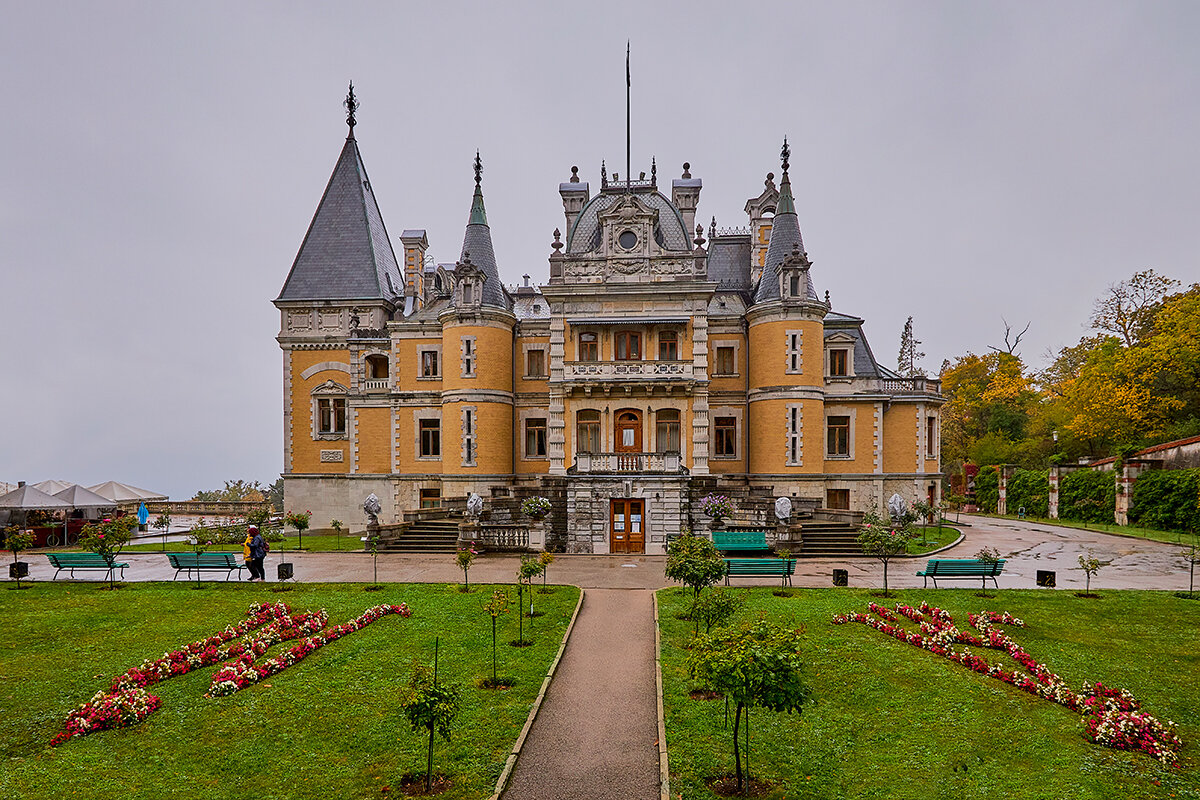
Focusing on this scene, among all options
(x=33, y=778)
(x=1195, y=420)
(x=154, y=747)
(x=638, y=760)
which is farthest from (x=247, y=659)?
(x=1195, y=420)

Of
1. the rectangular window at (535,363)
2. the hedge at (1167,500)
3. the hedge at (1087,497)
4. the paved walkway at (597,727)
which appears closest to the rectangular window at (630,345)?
the rectangular window at (535,363)

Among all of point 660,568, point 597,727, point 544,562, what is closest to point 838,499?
point 660,568

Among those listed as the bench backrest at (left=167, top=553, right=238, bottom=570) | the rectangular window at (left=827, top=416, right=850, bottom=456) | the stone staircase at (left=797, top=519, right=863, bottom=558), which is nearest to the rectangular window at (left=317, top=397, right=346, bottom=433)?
the bench backrest at (left=167, top=553, right=238, bottom=570)

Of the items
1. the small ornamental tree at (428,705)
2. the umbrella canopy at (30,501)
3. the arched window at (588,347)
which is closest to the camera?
the small ornamental tree at (428,705)

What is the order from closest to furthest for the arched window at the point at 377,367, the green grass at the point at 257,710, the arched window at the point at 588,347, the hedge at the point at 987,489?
the green grass at the point at 257,710, the arched window at the point at 588,347, the arched window at the point at 377,367, the hedge at the point at 987,489

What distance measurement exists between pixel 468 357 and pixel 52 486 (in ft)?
73.5

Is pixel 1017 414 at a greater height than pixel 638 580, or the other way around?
pixel 1017 414

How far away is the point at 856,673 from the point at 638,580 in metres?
10.0

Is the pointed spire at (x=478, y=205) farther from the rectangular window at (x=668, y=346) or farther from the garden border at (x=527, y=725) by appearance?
the garden border at (x=527, y=725)

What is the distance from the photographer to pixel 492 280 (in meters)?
32.8

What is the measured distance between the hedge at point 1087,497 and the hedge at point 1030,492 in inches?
56.4

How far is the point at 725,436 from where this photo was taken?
33000 mm

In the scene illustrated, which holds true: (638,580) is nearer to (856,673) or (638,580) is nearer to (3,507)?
(856,673)

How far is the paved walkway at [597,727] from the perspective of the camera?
770 cm
